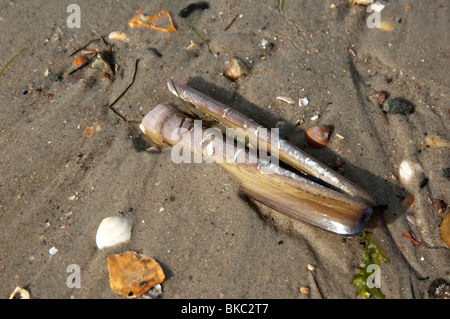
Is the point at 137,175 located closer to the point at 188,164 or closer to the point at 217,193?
the point at 188,164

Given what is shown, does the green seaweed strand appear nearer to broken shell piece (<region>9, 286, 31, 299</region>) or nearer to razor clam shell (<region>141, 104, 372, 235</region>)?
razor clam shell (<region>141, 104, 372, 235</region>)

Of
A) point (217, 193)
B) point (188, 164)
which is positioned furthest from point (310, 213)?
point (188, 164)

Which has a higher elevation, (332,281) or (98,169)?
(98,169)

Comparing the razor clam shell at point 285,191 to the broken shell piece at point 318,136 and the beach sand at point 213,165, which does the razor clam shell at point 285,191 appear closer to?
the beach sand at point 213,165

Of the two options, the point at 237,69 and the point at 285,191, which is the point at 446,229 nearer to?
the point at 285,191

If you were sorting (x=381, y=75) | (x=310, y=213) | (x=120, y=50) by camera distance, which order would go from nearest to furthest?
(x=310, y=213) → (x=381, y=75) → (x=120, y=50)

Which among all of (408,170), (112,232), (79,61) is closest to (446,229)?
(408,170)

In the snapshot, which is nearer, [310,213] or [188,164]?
[310,213]
